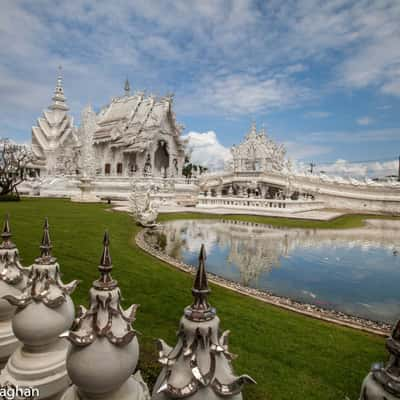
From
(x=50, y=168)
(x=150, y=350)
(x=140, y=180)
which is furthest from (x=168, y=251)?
(x=50, y=168)

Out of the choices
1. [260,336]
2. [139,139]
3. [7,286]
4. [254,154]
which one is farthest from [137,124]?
[7,286]

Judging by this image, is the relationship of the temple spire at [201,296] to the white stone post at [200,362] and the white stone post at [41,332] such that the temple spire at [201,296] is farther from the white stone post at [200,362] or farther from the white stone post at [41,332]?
the white stone post at [41,332]

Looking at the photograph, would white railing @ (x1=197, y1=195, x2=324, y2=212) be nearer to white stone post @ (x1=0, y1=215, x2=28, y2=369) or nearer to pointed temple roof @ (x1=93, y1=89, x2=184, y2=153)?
pointed temple roof @ (x1=93, y1=89, x2=184, y2=153)

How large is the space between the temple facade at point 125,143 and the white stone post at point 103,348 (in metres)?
27.6

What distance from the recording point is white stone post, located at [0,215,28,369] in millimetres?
2564

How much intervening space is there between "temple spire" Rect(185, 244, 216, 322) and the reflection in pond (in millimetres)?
4281

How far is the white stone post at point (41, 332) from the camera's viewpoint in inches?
84.1

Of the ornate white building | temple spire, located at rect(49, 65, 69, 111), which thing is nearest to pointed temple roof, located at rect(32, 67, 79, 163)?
temple spire, located at rect(49, 65, 69, 111)

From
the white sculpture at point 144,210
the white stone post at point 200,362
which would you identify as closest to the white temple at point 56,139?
the white sculpture at point 144,210

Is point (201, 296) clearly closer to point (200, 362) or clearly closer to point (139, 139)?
point (200, 362)

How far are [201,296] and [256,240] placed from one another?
9.08m

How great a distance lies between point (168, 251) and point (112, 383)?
679 cm

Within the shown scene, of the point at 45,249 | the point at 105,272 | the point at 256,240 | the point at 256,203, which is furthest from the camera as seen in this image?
the point at 256,203

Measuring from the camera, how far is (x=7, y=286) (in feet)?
8.57
